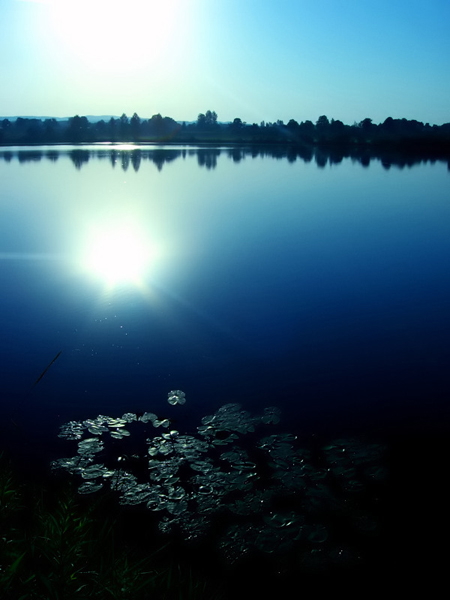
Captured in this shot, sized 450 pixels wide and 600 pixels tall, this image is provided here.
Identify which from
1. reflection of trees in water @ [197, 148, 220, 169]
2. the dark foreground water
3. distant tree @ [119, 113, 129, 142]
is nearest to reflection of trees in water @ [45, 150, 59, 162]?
reflection of trees in water @ [197, 148, 220, 169]

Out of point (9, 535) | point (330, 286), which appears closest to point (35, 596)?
point (9, 535)

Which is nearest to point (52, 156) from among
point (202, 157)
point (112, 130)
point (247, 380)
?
point (202, 157)

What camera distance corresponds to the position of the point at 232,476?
17.6ft

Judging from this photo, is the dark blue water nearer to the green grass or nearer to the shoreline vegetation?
the green grass

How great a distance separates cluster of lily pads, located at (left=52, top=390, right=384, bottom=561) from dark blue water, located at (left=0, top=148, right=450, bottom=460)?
0.46 meters

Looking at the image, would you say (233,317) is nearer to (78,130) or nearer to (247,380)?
(247,380)

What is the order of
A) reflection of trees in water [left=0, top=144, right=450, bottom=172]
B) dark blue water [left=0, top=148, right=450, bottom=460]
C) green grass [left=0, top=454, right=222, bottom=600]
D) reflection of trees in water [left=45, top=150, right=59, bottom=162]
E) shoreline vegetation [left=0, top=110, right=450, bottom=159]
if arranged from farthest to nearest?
shoreline vegetation [left=0, top=110, right=450, bottom=159] → reflection of trees in water [left=45, top=150, right=59, bottom=162] → reflection of trees in water [left=0, top=144, right=450, bottom=172] → dark blue water [left=0, top=148, right=450, bottom=460] → green grass [left=0, top=454, right=222, bottom=600]

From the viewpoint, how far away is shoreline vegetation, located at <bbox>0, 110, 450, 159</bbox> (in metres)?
85.9

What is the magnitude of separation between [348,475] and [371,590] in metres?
1.30

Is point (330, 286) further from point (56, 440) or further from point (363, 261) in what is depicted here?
point (56, 440)

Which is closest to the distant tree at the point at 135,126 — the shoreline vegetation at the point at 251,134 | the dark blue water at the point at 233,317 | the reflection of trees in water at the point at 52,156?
the shoreline vegetation at the point at 251,134

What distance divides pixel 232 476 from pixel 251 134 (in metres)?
145

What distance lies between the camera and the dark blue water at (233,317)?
280 inches

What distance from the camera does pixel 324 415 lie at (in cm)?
678
